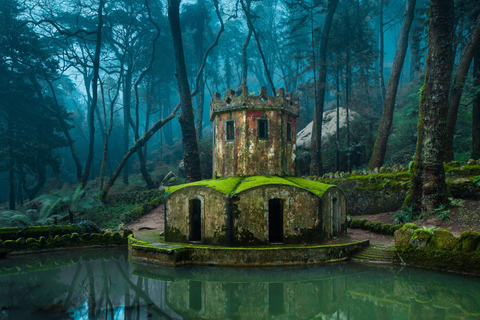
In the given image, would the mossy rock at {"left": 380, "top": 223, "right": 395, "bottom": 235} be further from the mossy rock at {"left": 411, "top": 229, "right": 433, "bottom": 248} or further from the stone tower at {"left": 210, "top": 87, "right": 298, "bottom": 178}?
the stone tower at {"left": 210, "top": 87, "right": 298, "bottom": 178}

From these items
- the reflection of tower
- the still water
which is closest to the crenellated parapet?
the still water

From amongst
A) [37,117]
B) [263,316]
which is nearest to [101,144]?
[37,117]

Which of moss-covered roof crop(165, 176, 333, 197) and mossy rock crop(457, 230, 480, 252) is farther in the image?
moss-covered roof crop(165, 176, 333, 197)

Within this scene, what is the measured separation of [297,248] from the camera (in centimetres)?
1050

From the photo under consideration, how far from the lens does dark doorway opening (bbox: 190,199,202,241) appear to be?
42.3 ft

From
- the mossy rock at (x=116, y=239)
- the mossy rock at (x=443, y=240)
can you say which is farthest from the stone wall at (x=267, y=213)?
the mossy rock at (x=116, y=239)

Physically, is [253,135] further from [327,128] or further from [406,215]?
[327,128]

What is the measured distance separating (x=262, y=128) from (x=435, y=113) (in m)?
7.69

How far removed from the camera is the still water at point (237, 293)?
22.1 feet

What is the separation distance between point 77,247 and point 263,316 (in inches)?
458

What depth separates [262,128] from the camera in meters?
14.3

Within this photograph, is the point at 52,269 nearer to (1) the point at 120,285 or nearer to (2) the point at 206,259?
(1) the point at 120,285

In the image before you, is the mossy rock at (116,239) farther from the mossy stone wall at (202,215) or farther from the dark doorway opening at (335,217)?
the dark doorway opening at (335,217)

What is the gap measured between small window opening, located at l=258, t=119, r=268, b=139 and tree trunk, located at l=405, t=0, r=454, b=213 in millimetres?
7024
